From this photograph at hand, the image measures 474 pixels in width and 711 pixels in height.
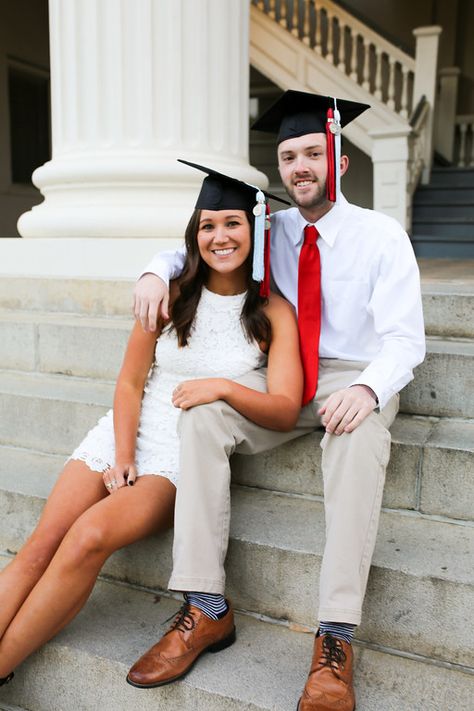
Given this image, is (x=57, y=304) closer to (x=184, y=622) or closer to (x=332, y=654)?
(x=184, y=622)

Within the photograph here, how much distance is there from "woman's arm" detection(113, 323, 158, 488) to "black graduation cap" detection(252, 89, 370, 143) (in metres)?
0.84

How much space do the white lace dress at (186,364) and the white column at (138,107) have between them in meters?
1.39

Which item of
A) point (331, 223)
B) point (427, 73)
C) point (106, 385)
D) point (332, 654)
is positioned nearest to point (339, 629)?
point (332, 654)

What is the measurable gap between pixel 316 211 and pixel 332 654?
1410mm

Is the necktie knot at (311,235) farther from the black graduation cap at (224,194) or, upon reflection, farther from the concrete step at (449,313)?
the concrete step at (449,313)

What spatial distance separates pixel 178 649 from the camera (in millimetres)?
1823

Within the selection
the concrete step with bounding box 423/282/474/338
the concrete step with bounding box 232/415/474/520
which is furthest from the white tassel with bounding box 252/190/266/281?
the concrete step with bounding box 423/282/474/338

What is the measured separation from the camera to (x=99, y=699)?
6.38ft

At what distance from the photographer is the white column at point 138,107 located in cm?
342

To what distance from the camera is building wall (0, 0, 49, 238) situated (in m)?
8.70

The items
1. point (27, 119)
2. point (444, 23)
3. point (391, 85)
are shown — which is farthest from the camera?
point (444, 23)

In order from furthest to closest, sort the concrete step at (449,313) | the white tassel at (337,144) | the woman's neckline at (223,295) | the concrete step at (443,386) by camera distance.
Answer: the concrete step at (449,313) → the concrete step at (443,386) → the woman's neckline at (223,295) → the white tassel at (337,144)

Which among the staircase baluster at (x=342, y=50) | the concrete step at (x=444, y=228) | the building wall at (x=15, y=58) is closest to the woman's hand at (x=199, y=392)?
the concrete step at (x=444, y=228)

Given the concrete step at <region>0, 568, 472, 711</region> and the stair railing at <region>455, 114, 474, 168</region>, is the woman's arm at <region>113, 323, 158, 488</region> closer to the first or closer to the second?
the concrete step at <region>0, 568, 472, 711</region>
